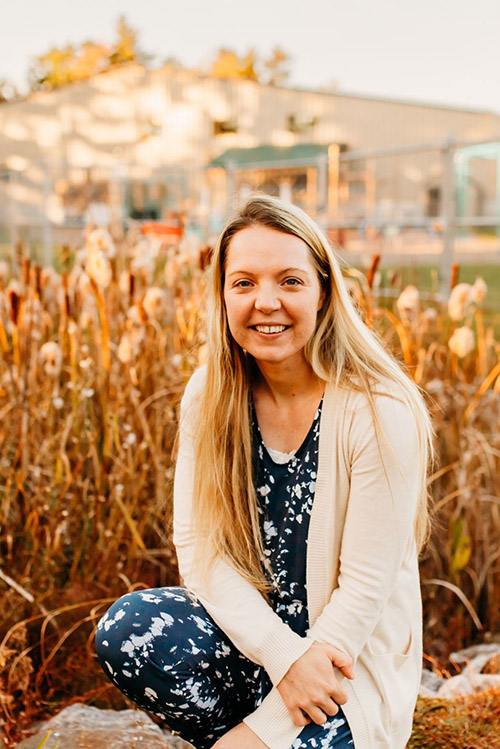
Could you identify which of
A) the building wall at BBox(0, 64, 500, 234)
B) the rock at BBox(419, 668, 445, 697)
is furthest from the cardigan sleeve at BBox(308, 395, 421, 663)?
the building wall at BBox(0, 64, 500, 234)

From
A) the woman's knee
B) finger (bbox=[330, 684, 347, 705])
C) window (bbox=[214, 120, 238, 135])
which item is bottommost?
finger (bbox=[330, 684, 347, 705])

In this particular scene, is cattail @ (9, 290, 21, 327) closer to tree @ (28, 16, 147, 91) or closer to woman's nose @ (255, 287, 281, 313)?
woman's nose @ (255, 287, 281, 313)

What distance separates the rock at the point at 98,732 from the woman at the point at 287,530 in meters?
0.14

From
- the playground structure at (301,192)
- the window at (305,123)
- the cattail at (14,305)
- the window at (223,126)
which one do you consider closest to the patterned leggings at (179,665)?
the cattail at (14,305)

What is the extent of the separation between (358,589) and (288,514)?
0.63 feet

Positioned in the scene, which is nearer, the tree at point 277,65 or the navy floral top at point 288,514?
the navy floral top at point 288,514

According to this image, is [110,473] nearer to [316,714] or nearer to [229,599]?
[229,599]

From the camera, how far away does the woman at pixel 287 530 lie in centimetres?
133

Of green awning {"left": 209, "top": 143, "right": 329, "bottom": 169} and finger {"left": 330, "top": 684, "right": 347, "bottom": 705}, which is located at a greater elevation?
green awning {"left": 209, "top": 143, "right": 329, "bottom": 169}

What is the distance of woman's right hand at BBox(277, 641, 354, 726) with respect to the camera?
1272 mm

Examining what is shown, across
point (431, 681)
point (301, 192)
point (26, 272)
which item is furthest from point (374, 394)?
point (301, 192)

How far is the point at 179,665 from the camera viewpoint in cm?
140

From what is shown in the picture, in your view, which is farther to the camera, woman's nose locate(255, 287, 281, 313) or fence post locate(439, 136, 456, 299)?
fence post locate(439, 136, 456, 299)

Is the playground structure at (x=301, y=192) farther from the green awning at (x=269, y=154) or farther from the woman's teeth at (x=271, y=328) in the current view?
the woman's teeth at (x=271, y=328)
